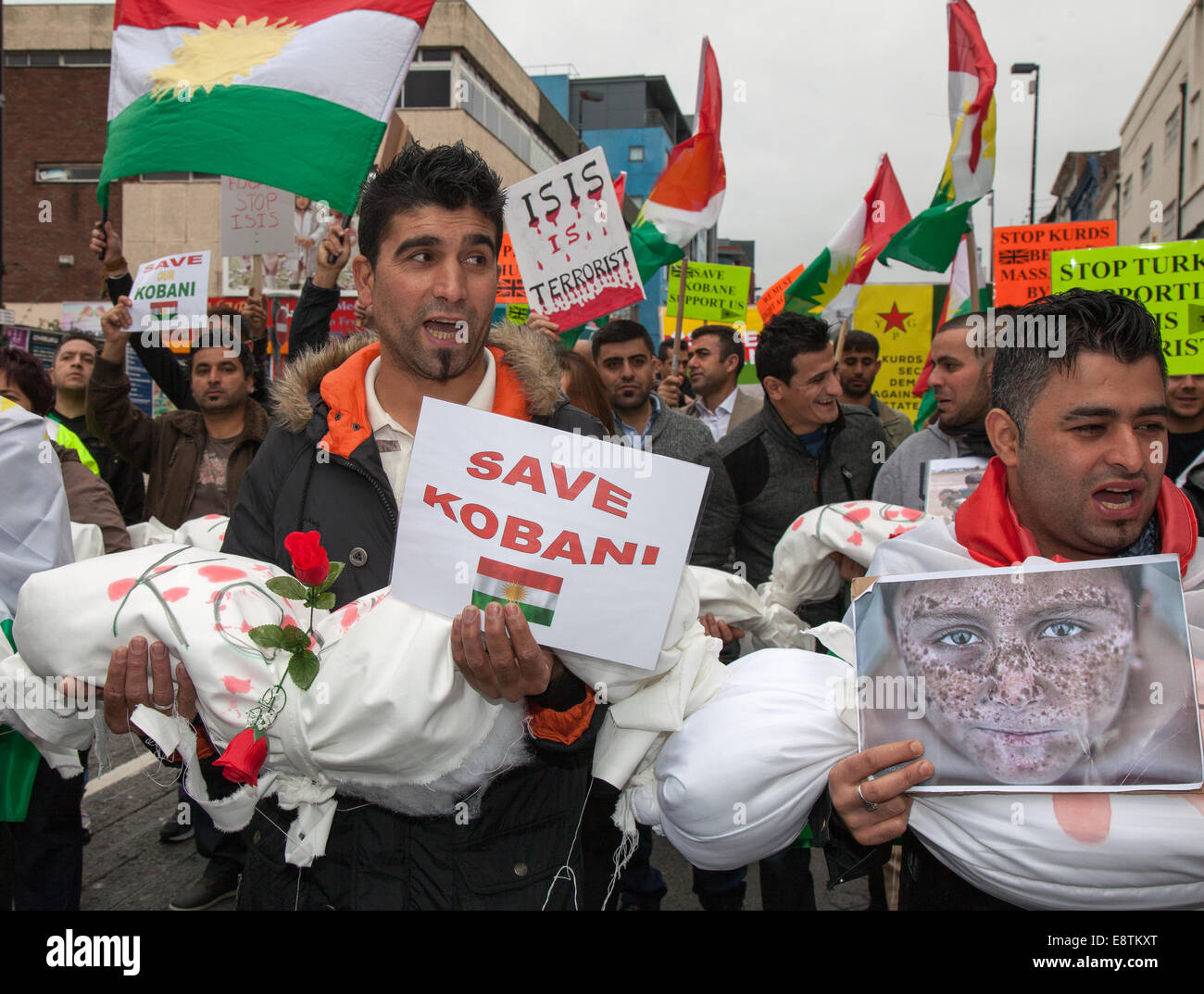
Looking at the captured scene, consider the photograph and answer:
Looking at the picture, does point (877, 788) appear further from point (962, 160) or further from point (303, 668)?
point (962, 160)

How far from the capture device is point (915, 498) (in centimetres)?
347

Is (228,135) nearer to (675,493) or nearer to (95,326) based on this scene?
(675,493)

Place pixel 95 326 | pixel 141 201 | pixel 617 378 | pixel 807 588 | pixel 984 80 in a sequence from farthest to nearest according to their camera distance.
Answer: pixel 141 201 → pixel 95 326 → pixel 984 80 → pixel 617 378 → pixel 807 588

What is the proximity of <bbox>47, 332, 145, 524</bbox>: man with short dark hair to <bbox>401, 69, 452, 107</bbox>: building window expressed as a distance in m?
24.2

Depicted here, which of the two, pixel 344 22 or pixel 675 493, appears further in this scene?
pixel 344 22

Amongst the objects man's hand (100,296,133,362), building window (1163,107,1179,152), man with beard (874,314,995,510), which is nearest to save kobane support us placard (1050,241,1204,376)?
man with beard (874,314,995,510)

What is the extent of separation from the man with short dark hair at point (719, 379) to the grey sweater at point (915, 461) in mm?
2684

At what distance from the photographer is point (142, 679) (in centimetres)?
162

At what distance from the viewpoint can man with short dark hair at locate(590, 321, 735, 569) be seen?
12.4ft

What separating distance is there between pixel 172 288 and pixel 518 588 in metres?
5.43

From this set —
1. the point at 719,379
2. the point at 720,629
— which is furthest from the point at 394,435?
the point at 719,379

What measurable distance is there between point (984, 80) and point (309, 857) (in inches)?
226

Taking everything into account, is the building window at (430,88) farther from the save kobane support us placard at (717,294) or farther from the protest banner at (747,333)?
the save kobane support us placard at (717,294)

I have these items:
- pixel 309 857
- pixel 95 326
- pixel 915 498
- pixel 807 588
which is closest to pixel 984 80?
pixel 915 498
